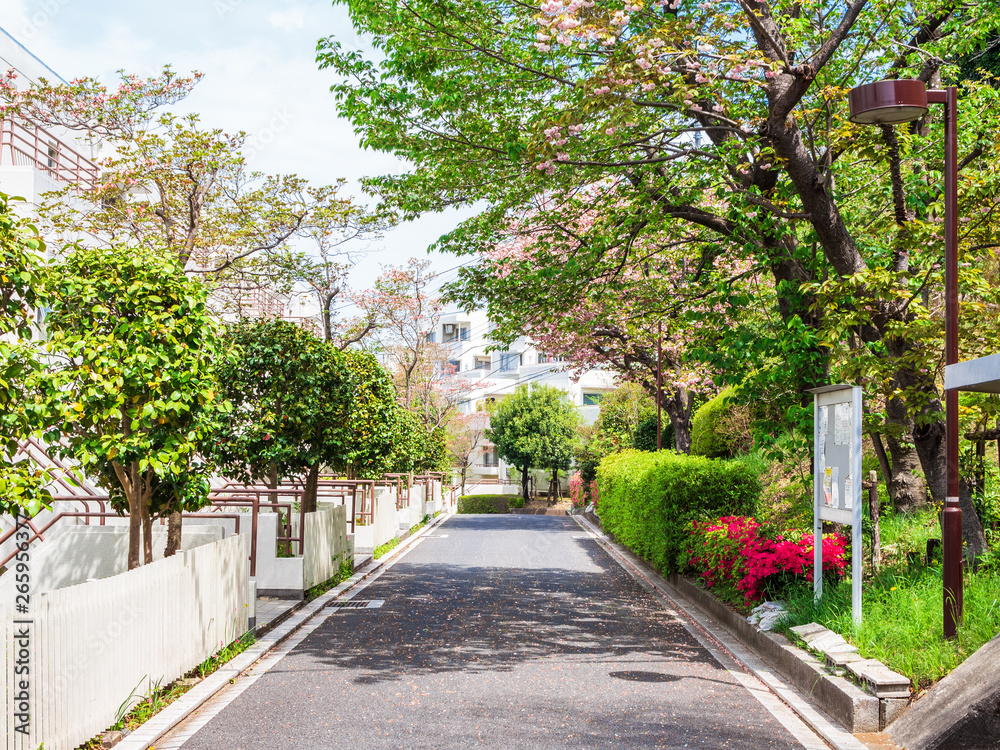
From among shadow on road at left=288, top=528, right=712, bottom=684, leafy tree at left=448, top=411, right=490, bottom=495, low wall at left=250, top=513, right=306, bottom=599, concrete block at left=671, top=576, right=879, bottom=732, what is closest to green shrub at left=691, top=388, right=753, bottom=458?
shadow on road at left=288, top=528, right=712, bottom=684

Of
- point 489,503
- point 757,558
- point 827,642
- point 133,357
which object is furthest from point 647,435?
point 133,357

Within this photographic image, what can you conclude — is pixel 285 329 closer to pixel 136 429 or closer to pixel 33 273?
pixel 136 429

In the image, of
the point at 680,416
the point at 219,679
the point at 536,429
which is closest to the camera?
the point at 219,679

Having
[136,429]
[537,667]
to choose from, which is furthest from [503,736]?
[136,429]

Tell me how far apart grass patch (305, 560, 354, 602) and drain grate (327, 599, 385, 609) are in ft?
1.48

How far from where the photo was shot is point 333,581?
15086mm

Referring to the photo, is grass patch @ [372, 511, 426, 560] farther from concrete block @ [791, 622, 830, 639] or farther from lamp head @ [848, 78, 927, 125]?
lamp head @ [848, 78, 927, 125]

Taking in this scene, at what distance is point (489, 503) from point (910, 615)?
46.8m

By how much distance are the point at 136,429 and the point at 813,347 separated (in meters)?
7.49

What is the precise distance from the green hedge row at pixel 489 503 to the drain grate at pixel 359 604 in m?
39.7

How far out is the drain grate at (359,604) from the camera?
12742 millimetres

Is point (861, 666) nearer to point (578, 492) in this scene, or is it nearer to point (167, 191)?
point (167, 191)

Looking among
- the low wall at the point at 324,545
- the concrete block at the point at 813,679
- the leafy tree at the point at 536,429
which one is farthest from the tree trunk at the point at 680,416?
the leafy tree at the point at 536,429

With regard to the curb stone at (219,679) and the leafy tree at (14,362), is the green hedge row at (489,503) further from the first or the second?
the leafy tree at (14,362)
